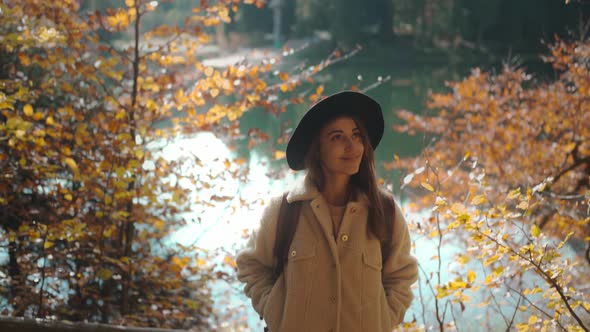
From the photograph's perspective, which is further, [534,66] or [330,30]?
[330,30]

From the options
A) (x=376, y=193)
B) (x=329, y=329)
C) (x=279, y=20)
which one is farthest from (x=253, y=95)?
(x=279, y=20)

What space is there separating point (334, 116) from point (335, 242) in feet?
1.11

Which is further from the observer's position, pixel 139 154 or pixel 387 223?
pixel 139 154

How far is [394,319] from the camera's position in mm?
→ 1456

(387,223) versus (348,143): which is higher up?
(348,143)

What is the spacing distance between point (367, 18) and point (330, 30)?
6.43ft

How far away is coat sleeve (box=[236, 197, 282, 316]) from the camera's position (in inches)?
56.6

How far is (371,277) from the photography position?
137cm

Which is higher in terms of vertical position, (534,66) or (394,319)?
(534,66)

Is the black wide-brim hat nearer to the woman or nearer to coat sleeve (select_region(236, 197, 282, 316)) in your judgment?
the woman

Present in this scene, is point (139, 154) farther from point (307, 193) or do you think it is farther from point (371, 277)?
point (371, 277)

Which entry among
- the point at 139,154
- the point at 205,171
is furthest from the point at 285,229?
the point at 205,171

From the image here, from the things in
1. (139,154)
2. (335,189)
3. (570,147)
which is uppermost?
(570,147)

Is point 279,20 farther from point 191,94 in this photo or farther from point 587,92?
point 191,94
